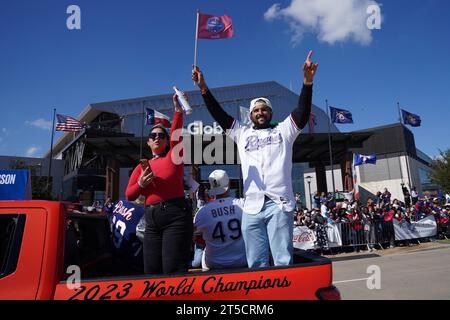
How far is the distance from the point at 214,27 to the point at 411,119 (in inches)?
1009

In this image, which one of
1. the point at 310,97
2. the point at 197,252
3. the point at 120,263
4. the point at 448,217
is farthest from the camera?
the point at 448,217

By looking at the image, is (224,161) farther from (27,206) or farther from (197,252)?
(27,206)

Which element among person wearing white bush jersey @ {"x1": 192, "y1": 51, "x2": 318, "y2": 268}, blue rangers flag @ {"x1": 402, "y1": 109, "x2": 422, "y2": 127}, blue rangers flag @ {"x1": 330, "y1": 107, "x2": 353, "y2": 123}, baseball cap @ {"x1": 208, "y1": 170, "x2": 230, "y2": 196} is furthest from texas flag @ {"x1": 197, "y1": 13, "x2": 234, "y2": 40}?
blue rangers flag @ {"x1": 402, "y1": 109, "x2": 422, "y2": 127}

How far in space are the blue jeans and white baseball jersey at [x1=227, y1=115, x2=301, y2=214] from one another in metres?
0.05

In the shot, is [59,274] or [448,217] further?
[448,217]

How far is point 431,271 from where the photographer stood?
283 inches

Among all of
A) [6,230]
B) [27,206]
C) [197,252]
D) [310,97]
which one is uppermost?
[310,97]

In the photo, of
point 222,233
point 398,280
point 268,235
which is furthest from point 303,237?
point 268,235

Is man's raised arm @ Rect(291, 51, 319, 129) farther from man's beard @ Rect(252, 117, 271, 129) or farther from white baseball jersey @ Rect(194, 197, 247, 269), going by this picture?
white baseball jersey @ Rect(194, 197, 247, 269)

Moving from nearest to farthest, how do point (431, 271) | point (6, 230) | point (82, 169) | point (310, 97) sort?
1. point (6, 230)
2. point (310, 97)
3. point (431, 271)
4. point (82, 169)

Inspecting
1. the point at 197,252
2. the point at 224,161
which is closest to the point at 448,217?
the point at 224,161

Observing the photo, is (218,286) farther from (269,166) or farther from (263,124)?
(263,124)

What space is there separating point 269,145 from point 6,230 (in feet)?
6.29

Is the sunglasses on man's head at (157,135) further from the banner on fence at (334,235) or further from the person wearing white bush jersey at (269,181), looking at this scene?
the banner on fence at (334,235)
